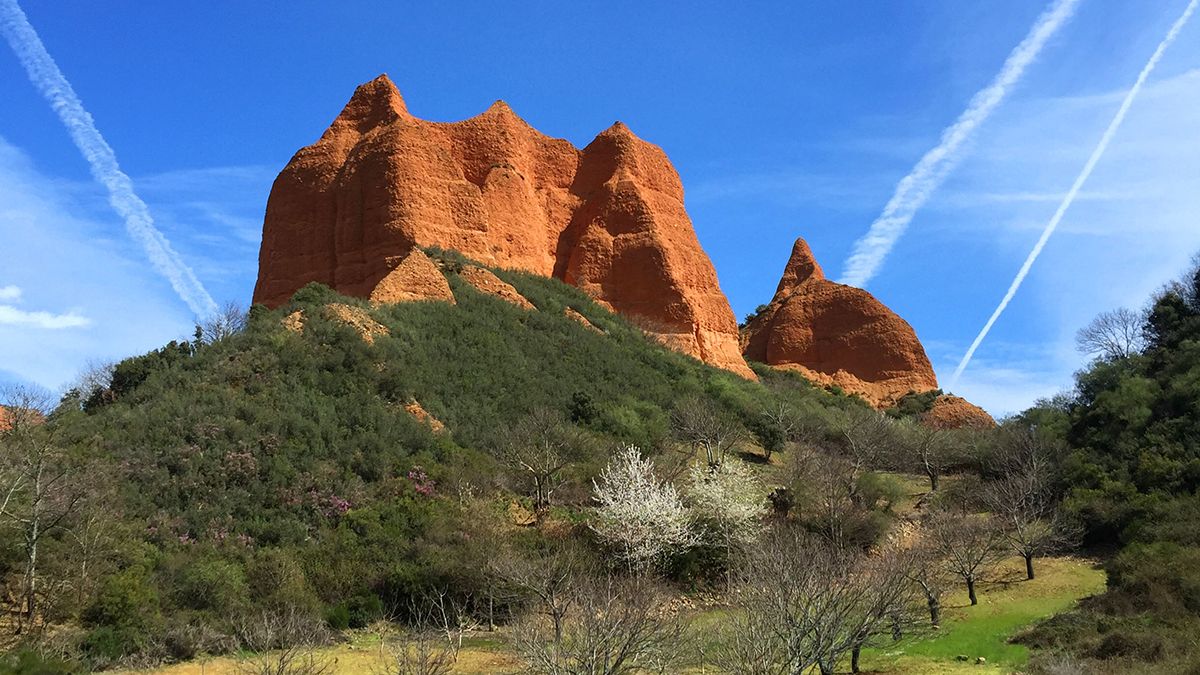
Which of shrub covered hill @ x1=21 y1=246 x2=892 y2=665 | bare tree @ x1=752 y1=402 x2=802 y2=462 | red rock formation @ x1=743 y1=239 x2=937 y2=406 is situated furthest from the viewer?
red rock formation @ x1=743 y1=239 x2=937 y2=406

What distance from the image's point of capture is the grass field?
1755cm

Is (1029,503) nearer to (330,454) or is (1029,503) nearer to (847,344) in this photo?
(330,454)

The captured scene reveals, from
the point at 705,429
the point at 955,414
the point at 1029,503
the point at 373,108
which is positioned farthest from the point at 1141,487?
the point at 373,108

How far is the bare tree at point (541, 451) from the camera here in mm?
26688

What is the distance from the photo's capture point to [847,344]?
66438 mm

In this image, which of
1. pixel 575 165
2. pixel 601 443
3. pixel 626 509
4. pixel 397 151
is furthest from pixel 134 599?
pixel 575 165

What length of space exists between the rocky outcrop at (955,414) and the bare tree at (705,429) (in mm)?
23004

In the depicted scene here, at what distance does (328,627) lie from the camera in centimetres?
1977

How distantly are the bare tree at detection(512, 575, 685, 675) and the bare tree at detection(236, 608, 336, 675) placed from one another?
409cm

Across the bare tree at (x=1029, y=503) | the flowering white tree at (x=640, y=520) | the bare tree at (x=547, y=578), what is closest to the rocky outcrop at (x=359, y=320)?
the flowering white tree at (x=640, y=520)

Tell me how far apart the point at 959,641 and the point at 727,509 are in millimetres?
7403

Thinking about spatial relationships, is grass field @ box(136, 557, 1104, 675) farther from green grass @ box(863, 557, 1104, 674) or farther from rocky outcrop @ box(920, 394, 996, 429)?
rocky outcrop @ box(920, 394, 996, 429)

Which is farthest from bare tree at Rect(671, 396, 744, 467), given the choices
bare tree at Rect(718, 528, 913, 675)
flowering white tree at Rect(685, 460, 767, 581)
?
bare tree at Rect(718, 528, 913, 675)

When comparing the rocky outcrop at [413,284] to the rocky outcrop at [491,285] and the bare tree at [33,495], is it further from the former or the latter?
the bare tree at [33,495]
